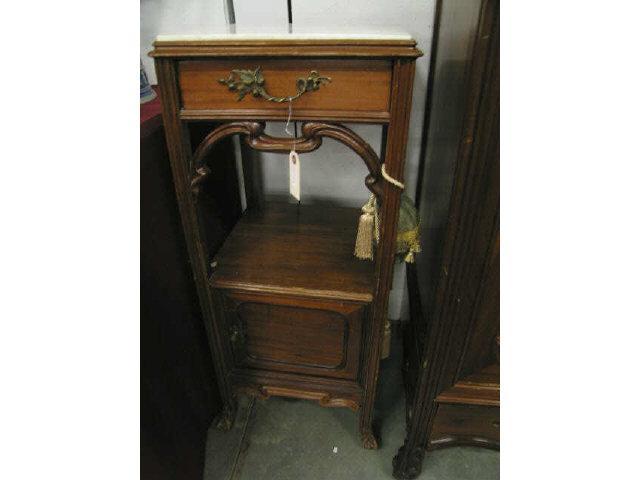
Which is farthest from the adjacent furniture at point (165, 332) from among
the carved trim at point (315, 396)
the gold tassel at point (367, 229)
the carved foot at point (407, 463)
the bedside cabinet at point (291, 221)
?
A: the carved foot at point (407, 463)

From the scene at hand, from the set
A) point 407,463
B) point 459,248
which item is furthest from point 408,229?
point 407,463

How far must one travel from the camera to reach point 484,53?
1.51 feet

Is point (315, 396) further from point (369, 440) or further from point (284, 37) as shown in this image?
point (284, 37)

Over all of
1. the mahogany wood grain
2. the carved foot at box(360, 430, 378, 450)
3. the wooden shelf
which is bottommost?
the carved foot at box(360, 430, 378, 450)

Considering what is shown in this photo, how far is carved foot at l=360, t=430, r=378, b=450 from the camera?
98 cm

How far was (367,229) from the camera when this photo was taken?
75 centimetres

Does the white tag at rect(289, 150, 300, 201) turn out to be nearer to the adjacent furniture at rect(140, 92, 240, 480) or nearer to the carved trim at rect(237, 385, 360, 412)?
the adjacent furniture at rect(140, 92, 240, 480)

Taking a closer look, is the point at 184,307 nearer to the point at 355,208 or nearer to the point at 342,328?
the point at 342,328

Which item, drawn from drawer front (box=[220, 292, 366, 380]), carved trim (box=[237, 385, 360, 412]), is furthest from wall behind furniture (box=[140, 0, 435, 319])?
carved trim (box=[237, 385, 360, 412])

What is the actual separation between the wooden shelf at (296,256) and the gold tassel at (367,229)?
0.15 ft

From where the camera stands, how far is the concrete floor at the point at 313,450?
0.95 m

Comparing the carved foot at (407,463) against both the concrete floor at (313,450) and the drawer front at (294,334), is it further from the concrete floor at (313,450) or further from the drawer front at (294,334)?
the drawer front at (294,334)

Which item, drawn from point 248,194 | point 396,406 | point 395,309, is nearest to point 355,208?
point 248,194

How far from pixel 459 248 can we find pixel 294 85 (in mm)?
340
